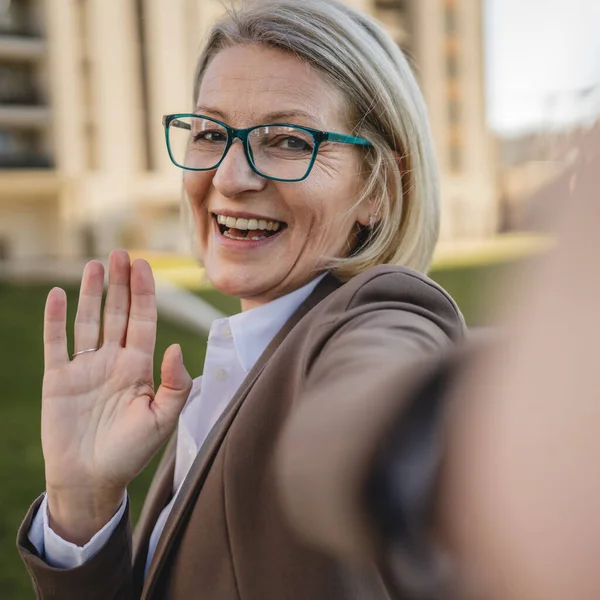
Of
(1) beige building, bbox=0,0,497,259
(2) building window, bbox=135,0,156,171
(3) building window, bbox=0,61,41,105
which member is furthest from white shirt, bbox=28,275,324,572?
(2) building window, bbox=135,0,156,171

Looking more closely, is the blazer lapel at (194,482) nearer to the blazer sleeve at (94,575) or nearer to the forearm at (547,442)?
A: the blazer sleeve at (94,575)

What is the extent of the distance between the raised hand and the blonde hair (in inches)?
15.2

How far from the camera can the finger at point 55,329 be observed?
1352 mm

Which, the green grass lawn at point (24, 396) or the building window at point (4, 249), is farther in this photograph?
the building window at point (4, 249)

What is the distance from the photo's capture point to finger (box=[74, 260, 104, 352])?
1.39 m

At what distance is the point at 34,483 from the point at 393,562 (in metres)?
4.94

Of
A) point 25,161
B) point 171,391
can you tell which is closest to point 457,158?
point 25,161

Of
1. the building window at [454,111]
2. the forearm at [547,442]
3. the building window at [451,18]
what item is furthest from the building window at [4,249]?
the forearm at [547,442]

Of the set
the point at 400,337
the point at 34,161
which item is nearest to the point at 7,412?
the point at 400,337

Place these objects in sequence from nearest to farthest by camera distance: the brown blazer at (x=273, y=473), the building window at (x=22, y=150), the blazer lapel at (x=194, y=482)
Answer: the brown blazer at (x=273, y=473) → the blazer lapel at (x=194, y=482) → the building window at (x=22, y=150)

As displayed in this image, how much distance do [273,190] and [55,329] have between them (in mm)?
480

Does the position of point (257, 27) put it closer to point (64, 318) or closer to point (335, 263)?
point (335, 263)

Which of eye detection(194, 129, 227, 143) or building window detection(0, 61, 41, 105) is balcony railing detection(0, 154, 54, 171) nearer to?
building window detection(0, 61, 41, 105)

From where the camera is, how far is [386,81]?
53.4 inches
